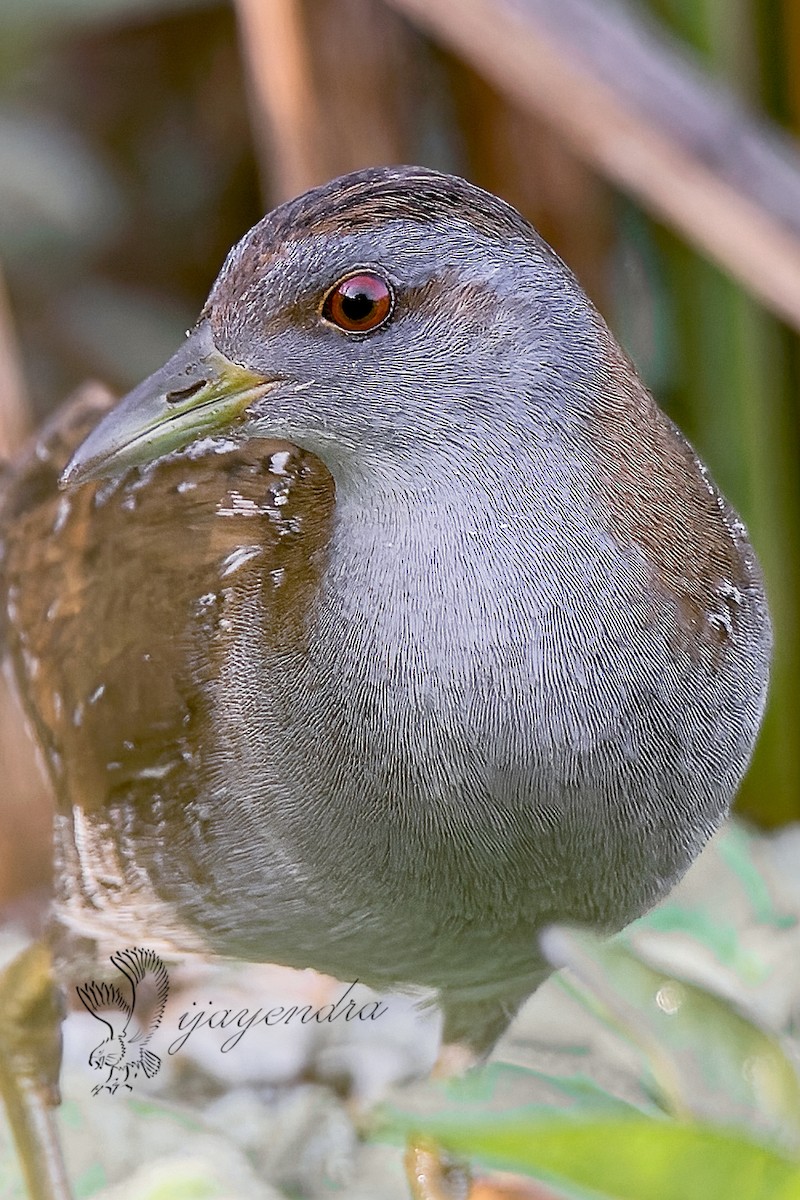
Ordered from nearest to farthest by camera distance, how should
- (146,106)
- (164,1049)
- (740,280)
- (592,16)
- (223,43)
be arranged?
(592,16) → (164,1049) → (740,280) → (223,43) → (146,106)

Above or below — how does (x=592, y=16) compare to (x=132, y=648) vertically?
above

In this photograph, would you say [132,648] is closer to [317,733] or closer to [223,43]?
[317,733]

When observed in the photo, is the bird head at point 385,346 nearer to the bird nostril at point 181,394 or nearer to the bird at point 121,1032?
the bird nostril at point 181,394

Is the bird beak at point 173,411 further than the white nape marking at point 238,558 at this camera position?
No

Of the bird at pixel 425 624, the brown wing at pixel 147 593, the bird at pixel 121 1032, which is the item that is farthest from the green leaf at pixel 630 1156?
the bird at pixel 121 1032

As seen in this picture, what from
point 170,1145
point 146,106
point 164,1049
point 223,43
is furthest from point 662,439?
point 146,106

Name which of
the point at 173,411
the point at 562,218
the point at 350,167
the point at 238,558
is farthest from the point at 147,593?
the point at 562,218

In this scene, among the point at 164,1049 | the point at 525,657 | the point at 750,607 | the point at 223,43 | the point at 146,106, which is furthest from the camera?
the point at 146,106
